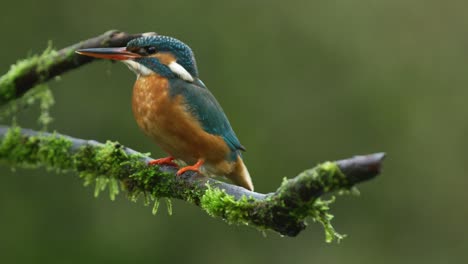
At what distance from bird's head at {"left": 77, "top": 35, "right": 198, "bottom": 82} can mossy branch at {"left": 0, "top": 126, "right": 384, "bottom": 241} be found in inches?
22.9

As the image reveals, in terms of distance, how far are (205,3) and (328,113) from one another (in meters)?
1.84

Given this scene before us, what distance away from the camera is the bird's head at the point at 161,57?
3.59 metres

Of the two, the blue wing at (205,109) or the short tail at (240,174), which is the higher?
the blue wing at (205,109)

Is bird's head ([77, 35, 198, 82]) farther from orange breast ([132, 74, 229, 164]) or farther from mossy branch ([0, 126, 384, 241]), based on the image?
mossy branch ([0, 126, 384, 241])

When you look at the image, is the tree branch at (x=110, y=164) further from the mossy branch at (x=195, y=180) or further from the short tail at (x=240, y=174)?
the short tail at (x=240, y=174)

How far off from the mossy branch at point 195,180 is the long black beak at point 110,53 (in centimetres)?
37

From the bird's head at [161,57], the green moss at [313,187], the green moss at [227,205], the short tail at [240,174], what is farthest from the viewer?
the short tail at [240,174]

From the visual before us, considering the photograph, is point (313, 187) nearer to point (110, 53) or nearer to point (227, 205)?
point (227, 205)

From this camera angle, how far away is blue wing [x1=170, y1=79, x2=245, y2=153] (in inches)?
139

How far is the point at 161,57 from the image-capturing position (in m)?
3.61

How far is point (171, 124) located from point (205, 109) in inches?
7.1

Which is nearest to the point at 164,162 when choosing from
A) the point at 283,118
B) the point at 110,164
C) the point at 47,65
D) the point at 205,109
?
the point at 205,109

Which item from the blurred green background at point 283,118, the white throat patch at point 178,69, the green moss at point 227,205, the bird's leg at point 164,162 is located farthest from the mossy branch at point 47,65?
the blurred green background at point 283,118

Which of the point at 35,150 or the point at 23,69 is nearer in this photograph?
the point at 35,150
